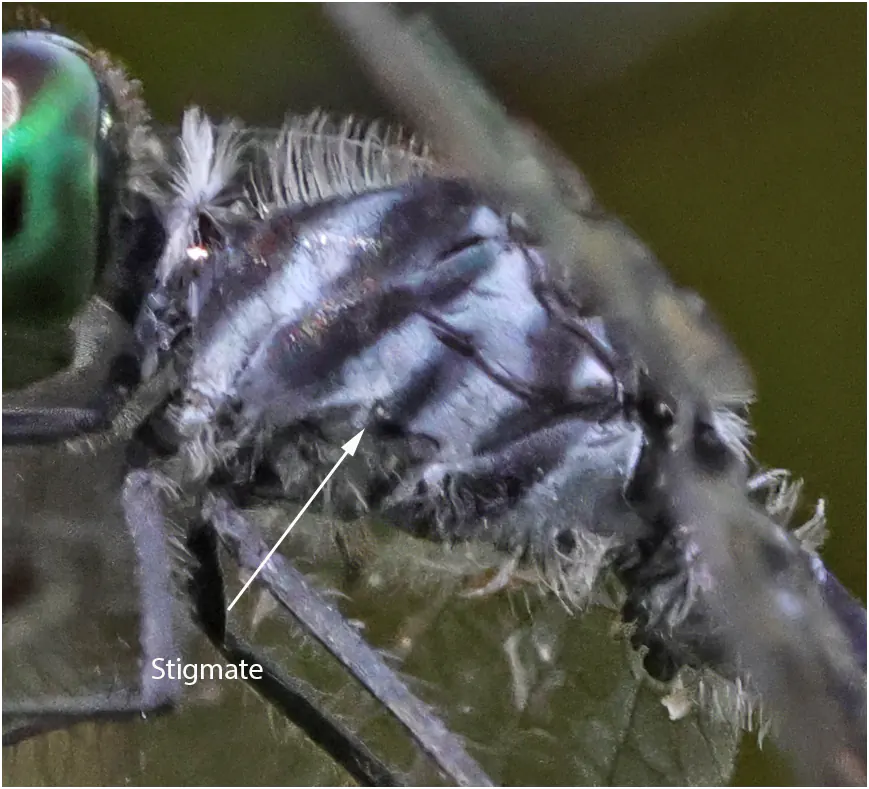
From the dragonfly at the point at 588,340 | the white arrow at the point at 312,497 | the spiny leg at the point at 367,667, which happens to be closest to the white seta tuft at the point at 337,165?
the dragonfly at the point at 588,340

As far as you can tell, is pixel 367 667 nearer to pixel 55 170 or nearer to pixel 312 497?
pixel 312 497

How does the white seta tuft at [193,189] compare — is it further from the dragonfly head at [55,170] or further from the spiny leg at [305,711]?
the spiny leg at [305,711]

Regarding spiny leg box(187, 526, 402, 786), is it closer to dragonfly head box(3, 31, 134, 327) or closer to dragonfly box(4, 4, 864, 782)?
dragonfly box(4, 4, 864, 782)

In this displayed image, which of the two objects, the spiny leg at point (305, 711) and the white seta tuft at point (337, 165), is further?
the spiny leg at point (305, 711)

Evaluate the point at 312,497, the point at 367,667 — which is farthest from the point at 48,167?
the point at 367,667

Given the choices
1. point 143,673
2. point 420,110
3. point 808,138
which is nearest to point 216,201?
point 420,110

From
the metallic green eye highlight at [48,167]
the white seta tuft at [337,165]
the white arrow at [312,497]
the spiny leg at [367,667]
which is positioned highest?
the white seta tuft at [337,165]

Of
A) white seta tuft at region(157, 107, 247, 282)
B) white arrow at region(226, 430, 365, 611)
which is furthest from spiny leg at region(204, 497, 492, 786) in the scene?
white seta tuft at region(157, 107, 247, 282)
